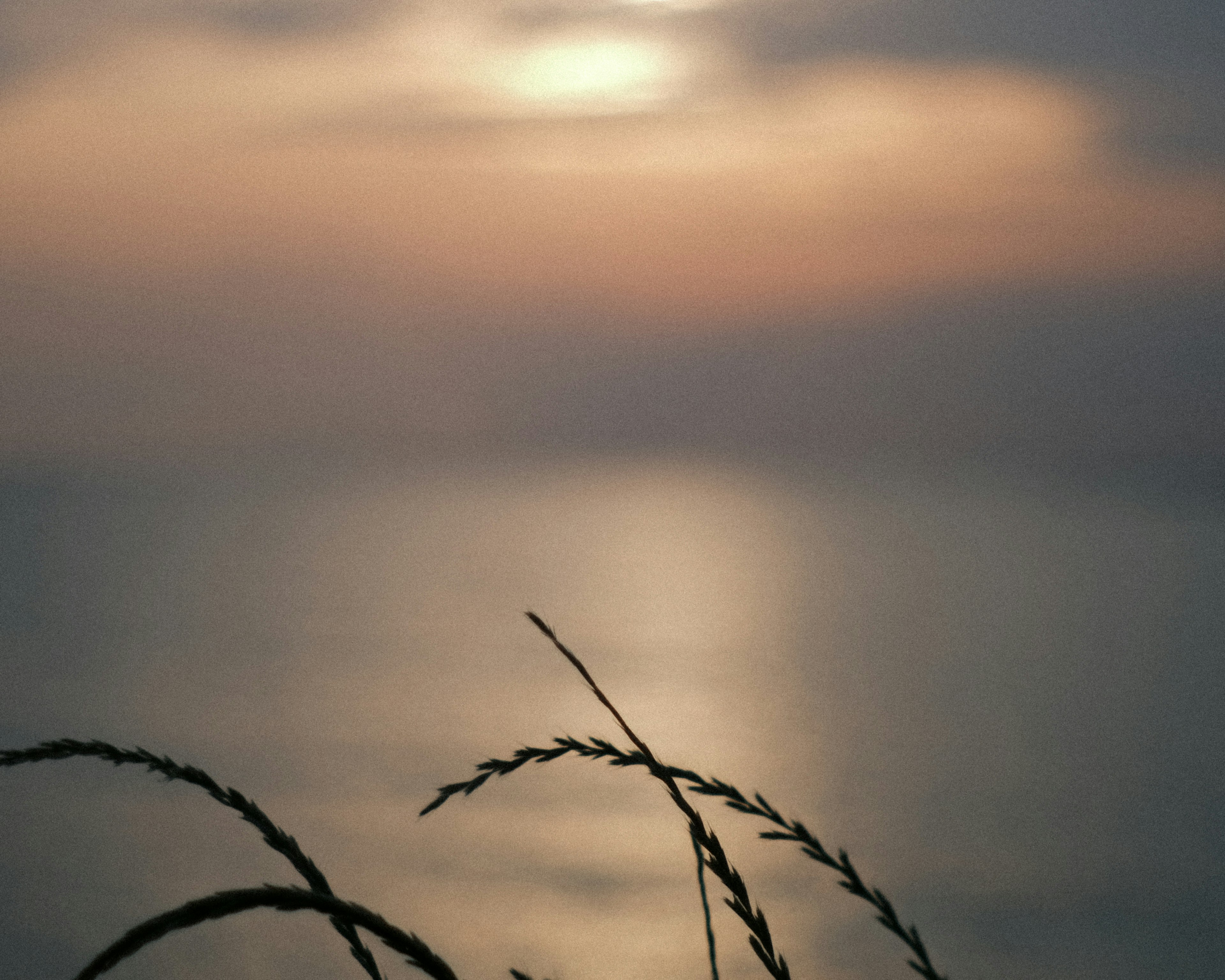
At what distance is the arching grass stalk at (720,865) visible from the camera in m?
0.39

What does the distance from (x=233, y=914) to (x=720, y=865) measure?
0.18m

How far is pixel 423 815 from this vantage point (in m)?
0.51

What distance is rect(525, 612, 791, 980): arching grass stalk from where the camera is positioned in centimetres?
39

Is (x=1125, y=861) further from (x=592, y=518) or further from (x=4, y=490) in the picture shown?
(x=4, y=490)

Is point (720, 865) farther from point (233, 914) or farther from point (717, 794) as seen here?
point (233, 914)

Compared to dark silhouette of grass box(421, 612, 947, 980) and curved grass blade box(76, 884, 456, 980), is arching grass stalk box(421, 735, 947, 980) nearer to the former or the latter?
dark silhouette of grass box(421, 612, 947, 980)

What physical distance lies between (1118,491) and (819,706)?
260ft

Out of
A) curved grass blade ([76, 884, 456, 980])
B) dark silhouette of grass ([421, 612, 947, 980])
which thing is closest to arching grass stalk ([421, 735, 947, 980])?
dark silhouette of grass ([421, 612, 947, 980])

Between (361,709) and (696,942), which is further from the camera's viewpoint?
(361,709)

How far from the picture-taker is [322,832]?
13234 mm

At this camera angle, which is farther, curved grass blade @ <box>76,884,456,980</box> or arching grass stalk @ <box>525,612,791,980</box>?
arching grass stalk @ <box>525,612,791,980</box>

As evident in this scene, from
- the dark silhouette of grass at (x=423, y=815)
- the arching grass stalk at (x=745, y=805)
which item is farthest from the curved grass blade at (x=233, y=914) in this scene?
the arching grass stalk at (x=745, y=805)

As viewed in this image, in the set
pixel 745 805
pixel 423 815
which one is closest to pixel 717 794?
pixel 745 805

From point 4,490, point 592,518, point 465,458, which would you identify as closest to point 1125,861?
point 592,518
